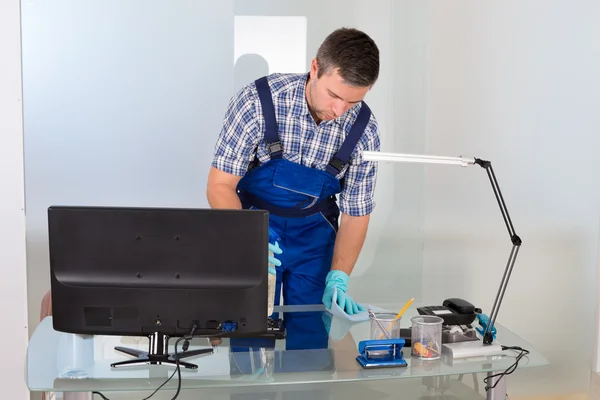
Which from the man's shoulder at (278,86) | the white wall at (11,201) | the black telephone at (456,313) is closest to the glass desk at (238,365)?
the black telephone at (456,313)

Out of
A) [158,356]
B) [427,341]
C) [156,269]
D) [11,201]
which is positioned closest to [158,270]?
[156,269]

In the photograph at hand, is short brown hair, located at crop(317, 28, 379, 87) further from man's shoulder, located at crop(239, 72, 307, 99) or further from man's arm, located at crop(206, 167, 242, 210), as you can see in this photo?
man's arm, located at crop(206, 167, 242, 210)

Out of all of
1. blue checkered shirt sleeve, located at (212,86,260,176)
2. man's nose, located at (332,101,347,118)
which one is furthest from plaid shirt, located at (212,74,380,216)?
man's nose, located at (332,101,347,118)

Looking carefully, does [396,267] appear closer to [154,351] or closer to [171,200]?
[171,200]

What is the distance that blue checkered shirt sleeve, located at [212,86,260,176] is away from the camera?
96.3 inches

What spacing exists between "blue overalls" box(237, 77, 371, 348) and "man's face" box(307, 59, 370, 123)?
0.56 feet

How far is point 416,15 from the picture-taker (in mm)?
3611

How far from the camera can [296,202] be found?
255 centimetres

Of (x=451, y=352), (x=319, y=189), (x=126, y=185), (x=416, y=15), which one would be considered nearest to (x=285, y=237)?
(x=319, y=189)

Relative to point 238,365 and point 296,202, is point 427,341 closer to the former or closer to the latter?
point 238,365

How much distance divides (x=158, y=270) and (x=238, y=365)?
0.31m

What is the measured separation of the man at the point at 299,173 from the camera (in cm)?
246

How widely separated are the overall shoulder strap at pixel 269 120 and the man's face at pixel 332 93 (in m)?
0.15

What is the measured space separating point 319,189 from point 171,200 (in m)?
1.12
